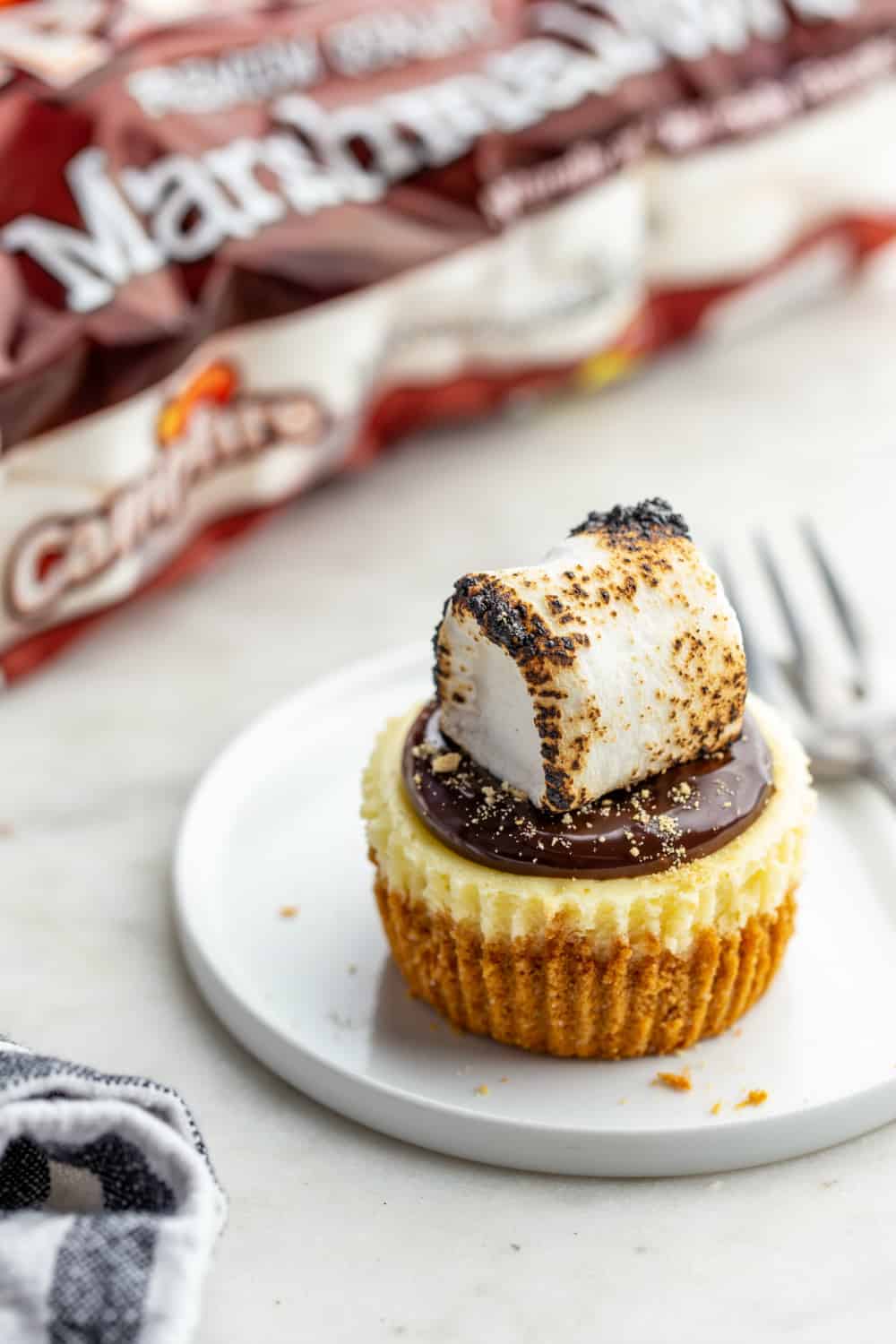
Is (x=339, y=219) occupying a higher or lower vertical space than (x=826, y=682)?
higher

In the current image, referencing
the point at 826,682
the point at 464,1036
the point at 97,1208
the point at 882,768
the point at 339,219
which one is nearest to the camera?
the point at 97,1208

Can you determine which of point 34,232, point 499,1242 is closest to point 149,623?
point 34,232

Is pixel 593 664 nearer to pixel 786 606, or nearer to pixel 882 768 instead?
pixel 882 768

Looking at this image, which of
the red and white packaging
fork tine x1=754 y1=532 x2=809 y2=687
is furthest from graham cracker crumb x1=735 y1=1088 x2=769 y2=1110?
the red and white packaging

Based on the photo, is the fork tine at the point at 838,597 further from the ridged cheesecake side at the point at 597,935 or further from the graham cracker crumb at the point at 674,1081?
the graham cracker crumb at the point at 674,1081

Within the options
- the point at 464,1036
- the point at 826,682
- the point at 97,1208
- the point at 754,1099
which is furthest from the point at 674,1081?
the point at 826,682

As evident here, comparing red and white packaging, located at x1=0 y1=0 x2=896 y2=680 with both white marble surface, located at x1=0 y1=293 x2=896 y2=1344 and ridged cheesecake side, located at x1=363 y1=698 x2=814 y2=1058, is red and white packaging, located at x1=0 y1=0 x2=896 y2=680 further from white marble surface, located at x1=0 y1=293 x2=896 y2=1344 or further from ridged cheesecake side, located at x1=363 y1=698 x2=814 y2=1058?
ridged cheesecake side, located at x1=363 y1=698 x2=814 y2=1058
